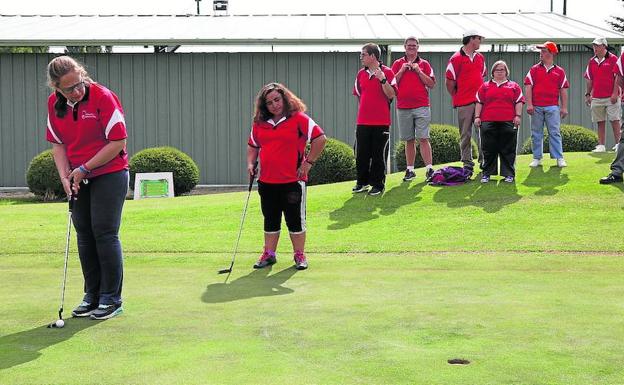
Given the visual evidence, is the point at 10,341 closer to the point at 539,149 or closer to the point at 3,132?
the point at 539,149

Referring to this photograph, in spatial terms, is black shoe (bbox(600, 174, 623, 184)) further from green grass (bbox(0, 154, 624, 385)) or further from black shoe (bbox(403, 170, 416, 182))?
black shoe (bbox(403, 170, 416, 182))

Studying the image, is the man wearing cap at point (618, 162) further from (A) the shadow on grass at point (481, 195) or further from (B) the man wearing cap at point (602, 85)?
(B) the man wearing cap at point (602, 85)

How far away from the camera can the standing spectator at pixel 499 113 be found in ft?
44.5

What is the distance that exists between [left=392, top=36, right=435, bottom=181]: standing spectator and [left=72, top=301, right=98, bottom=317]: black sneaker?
766 centimetres

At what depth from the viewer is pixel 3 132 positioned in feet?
80.5

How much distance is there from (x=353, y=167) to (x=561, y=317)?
1333 cm

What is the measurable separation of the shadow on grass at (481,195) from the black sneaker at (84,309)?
6801 millimetres

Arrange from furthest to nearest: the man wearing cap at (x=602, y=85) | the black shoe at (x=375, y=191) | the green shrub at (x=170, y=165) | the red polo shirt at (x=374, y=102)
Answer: the green shrub at (x=170, y=165) → the man wearing cap at (x=602, y=85) → the black shoe at (x=375, y=191) → the red polo shirt at (x=374, y=102)

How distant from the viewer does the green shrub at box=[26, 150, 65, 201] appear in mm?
20922

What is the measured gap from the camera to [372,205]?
43.8 ft

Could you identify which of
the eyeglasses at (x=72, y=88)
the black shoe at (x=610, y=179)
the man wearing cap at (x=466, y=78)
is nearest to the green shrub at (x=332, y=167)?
the man wearing cap at (x=466, y=78)

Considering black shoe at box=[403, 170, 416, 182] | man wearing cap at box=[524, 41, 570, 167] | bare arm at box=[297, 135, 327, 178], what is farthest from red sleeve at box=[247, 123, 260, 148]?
man wearing cap at box=[524, 41, 570, 167]

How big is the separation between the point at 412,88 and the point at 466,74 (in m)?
0.80

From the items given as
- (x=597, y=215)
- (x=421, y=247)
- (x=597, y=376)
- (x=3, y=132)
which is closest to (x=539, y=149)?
(x=597, y=215)
